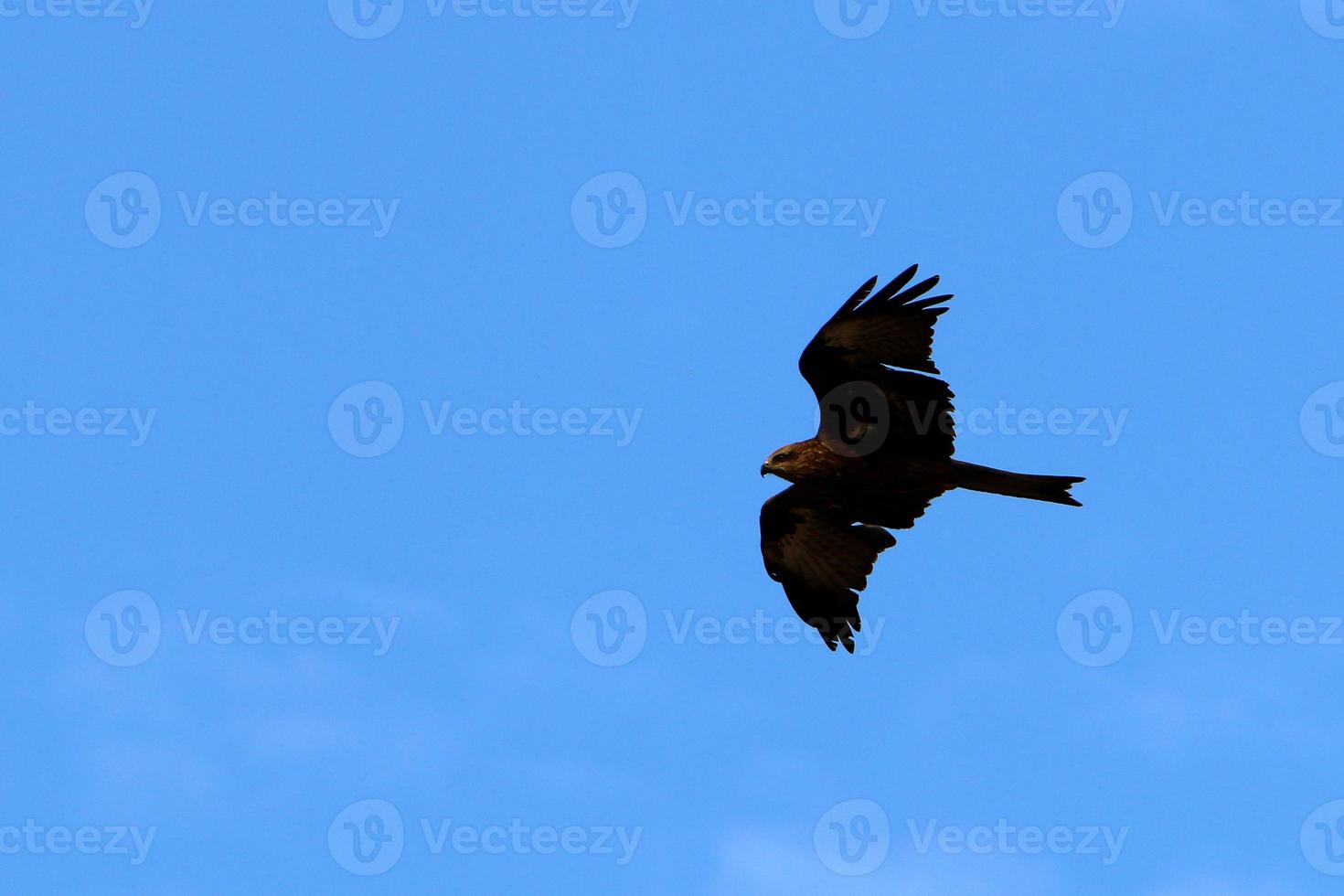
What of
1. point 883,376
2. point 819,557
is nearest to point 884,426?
point 883,376

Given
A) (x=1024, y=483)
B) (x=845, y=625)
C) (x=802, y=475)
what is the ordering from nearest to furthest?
(x=1024, y=483) < (x=802, y=475) < (x=845, y=625)

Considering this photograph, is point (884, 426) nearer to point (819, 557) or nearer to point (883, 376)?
point (883, 376)

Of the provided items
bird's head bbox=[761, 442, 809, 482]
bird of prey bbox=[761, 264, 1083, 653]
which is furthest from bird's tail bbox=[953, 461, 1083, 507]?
bird's head bbox=[761, 442, 809, 482]

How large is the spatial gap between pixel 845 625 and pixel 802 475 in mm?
2406

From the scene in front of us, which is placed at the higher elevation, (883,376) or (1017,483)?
(883,376)

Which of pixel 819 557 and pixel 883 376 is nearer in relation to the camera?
pixel 883 376

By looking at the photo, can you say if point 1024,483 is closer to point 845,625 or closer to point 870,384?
point 870,384

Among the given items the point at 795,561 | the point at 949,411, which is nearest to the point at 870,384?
the point at 949,411

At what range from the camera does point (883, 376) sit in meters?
17.1

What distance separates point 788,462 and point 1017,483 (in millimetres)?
2407

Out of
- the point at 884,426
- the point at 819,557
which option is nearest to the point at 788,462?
the point at 884,426

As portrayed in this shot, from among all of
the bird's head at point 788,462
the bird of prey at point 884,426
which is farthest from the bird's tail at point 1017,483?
the bird's head at point 788,462

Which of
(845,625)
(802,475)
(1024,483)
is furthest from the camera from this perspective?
(845,625)

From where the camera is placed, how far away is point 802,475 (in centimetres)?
1766
